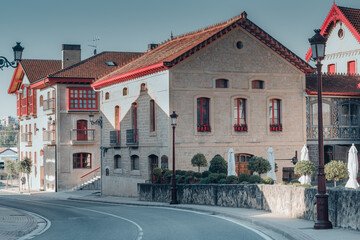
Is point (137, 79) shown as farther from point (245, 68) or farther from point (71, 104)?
point (71, 104)

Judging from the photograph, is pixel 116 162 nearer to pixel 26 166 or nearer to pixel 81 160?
pixel 81 160

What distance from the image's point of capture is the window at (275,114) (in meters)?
39.9

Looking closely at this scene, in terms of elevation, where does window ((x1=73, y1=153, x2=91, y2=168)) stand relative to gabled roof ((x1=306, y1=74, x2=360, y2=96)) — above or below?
below

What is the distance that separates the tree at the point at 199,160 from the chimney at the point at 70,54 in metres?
26.9

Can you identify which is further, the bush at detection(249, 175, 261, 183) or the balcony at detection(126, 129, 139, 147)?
the balcony at detection(126, 129, 139, 147)

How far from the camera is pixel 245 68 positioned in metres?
39.2

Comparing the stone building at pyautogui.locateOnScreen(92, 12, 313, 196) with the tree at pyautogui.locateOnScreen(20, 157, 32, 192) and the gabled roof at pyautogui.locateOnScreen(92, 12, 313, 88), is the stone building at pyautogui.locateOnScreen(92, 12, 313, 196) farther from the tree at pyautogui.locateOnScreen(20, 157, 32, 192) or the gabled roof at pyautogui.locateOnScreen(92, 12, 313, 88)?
the tree at pyautogui.locateOnScreen(20, 157, 32, 192)

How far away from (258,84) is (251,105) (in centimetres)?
148

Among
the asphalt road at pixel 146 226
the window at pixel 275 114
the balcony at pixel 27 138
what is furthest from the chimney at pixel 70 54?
the asphalt road at pixel 146 226

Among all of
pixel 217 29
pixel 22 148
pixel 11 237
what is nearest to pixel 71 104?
pixel 22 148

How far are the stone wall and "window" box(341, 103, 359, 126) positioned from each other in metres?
14.4

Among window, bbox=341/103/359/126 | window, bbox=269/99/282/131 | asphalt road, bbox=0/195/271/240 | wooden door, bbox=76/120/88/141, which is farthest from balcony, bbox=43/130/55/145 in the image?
asphalt road, bbox=0/195/271/240

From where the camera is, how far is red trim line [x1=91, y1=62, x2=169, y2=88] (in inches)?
1491

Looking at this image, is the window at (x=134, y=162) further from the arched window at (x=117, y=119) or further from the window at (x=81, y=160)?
the window at (x=81, y=160)
